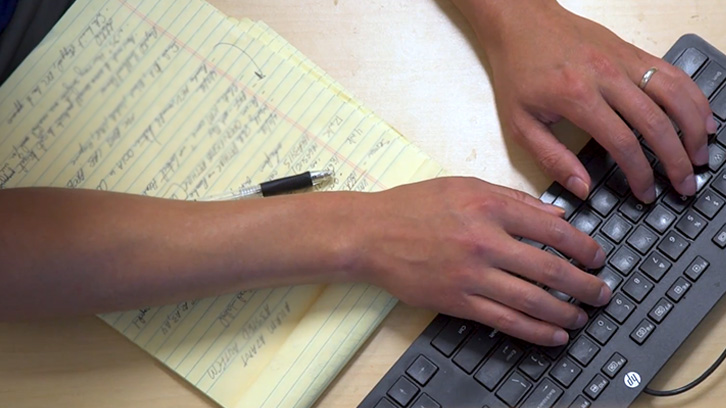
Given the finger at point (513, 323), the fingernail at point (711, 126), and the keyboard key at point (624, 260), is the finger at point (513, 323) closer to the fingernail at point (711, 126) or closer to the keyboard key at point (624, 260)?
the keyboard key at point (624, 260)

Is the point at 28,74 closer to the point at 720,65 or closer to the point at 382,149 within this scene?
the point at 382,149

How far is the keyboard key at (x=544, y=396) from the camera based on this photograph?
0.63 m

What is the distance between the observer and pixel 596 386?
63 centimetres

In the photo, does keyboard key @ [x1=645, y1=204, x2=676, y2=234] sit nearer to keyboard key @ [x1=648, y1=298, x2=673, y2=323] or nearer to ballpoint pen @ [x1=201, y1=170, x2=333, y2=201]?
keyboard key @ [x1=648, y1=298, x2=673, y2=323]

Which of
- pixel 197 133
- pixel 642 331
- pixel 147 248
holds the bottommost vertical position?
pixel 147 248

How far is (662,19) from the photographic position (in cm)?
72

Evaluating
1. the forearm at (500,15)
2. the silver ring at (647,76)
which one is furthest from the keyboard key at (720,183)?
the forearm at (500,15)

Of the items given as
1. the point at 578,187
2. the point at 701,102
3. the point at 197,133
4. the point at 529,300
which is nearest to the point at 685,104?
the point at 701,102

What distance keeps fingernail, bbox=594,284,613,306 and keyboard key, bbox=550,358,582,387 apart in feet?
0.18

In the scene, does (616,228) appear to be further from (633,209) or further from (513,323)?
(513,323)

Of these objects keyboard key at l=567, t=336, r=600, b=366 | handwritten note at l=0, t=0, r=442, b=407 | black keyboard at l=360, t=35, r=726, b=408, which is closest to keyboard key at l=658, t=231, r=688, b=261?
black keyboard at l=360, t=35, r=726, b=408

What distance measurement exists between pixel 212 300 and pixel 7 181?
8.8 inches

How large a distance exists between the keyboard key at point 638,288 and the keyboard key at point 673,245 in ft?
0.10

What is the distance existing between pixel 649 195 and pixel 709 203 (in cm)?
5
